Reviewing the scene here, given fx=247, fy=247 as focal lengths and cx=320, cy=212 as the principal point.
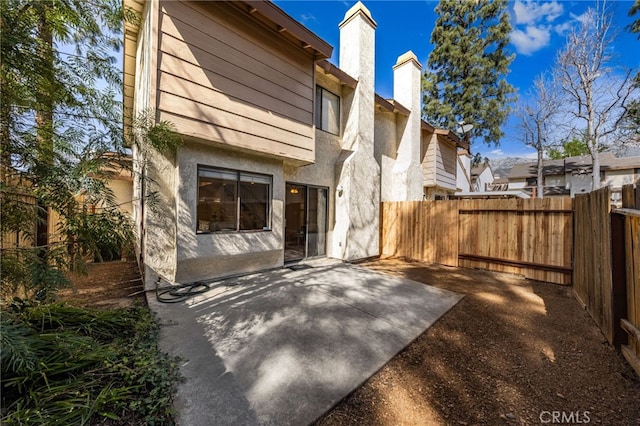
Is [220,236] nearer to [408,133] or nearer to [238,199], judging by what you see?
[238,199]

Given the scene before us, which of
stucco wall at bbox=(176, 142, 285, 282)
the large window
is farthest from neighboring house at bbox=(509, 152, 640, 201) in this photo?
the large window

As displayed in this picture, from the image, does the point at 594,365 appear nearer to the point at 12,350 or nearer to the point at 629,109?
the point at 12,350

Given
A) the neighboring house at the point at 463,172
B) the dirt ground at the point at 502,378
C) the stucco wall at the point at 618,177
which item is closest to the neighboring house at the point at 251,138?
the dirt ground at the point at 502,378

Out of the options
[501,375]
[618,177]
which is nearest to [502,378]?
[501,375]

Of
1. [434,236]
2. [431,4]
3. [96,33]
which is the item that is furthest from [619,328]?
[431,4]

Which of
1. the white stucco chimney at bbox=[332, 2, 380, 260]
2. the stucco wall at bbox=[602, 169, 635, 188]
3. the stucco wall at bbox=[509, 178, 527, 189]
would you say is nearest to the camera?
the white stucco chimney at bbox=[332, 2, 380, 260]

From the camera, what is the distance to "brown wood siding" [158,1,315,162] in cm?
422

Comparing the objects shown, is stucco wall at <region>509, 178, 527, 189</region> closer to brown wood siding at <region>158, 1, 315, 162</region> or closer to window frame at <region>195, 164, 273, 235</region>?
brown wood siding at <region>158, 1, 315, 162</region>

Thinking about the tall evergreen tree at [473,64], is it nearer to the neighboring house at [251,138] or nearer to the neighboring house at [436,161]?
the neighboring house at [436,161]

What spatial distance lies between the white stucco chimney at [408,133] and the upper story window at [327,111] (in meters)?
3.35

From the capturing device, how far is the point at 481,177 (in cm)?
2602

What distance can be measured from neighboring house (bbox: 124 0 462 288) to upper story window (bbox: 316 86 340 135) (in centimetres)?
3

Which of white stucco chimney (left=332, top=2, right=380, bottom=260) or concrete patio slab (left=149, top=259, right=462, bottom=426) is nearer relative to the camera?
concrete patio slab (left=149, top=259, right=462, bottom=426)

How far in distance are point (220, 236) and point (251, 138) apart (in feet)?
6.97
